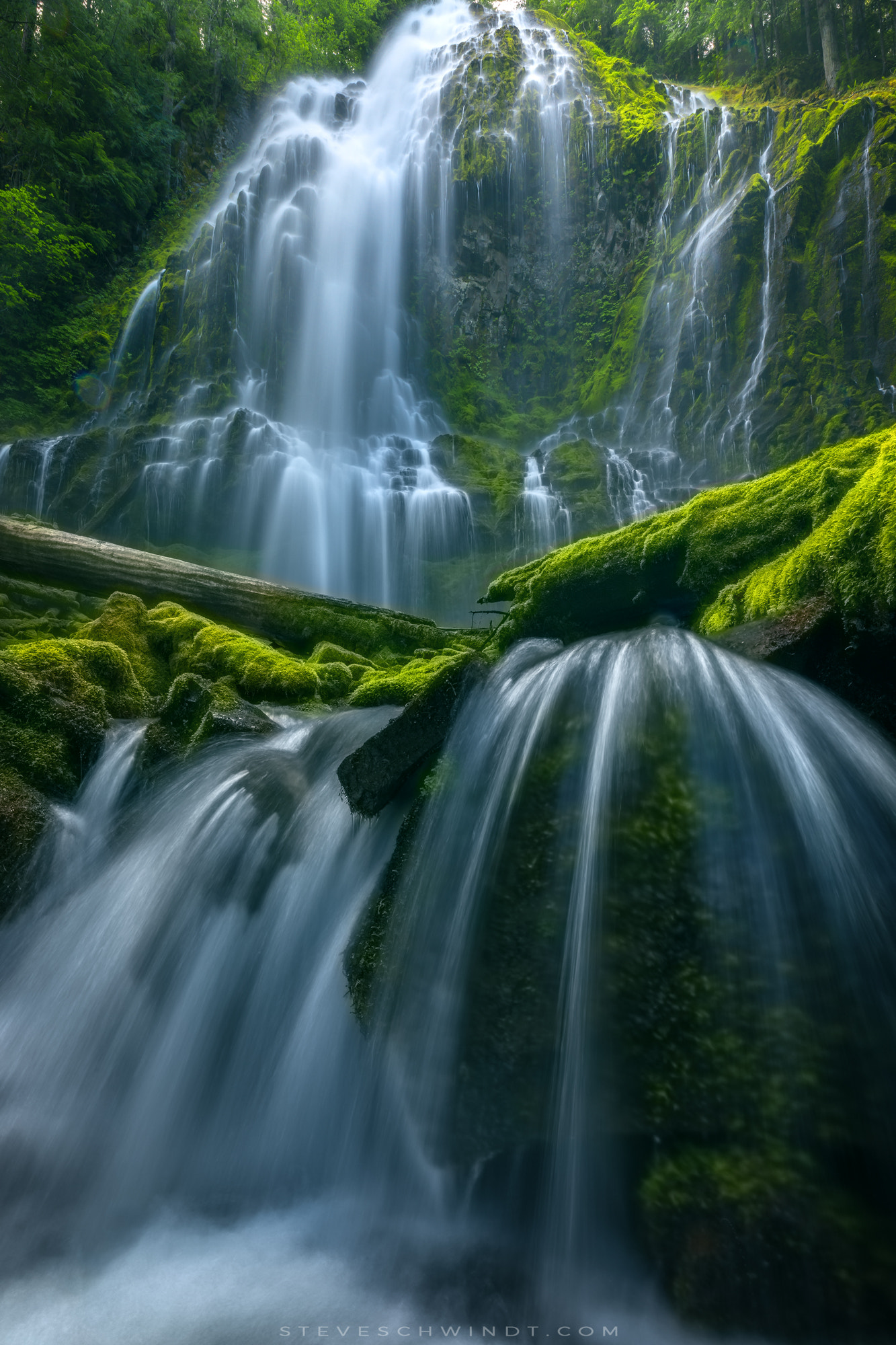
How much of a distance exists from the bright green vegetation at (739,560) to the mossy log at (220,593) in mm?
1791

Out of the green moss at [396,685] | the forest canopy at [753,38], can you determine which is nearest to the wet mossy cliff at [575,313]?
the forest canopy at [753,38]

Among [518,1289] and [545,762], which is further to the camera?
[545,762]

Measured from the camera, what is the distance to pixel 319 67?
27.7 meters

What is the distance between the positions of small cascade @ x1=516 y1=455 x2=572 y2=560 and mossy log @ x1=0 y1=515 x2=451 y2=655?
856cm

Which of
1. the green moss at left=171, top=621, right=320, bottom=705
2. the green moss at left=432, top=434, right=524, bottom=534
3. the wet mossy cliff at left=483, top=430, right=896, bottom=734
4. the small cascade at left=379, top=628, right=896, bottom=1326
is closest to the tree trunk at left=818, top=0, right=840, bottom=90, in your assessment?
the green moss at left=432, top=434, right=524, bottom=534

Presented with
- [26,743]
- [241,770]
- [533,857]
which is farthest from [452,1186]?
[26,743]

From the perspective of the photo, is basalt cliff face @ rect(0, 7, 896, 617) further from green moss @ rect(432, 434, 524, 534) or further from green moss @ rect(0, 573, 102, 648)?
green moss @ rect(0, 573, 102, 648)

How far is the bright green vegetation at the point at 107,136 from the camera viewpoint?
1858cm

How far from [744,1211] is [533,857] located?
124 cm

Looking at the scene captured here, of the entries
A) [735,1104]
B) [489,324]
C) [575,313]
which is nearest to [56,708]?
[735,1104]

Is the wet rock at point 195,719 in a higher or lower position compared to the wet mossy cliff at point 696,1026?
higher

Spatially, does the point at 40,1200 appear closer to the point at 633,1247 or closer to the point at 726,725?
the point at 633,1247

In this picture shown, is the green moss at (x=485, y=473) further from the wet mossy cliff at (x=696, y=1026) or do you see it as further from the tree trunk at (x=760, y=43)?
the tree trunk at (x=760, y=43)

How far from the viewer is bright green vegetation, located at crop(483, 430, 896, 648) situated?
3.15m
